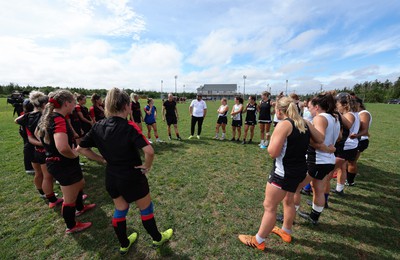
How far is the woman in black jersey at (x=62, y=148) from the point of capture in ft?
8.22

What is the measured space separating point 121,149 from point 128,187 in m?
0.47

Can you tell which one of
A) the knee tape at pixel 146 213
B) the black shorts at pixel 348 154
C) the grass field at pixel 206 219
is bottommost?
the grass field at pixel 206 219

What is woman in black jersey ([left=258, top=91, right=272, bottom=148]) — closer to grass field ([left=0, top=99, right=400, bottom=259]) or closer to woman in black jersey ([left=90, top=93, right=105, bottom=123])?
grass field ([left=0, top=99, right=400, bottom=259])

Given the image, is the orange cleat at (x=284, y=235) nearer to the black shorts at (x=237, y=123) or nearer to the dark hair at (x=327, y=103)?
the dark hair at (x=327, y=103)

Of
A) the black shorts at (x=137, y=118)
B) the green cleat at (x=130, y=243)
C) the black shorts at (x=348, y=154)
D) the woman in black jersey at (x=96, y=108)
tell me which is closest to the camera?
the green cleat at (x=130, y=243)

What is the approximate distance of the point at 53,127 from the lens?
8.23 ft

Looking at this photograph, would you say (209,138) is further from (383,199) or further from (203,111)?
(383,199)

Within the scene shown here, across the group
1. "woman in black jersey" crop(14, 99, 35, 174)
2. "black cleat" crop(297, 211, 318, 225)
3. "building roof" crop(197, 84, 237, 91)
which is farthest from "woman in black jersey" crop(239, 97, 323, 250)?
"building roof" crop(197, 84, 237, 91)

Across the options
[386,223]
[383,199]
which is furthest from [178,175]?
[383,199]

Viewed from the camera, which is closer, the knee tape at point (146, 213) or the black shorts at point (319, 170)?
the knee tape at point (146, 213)

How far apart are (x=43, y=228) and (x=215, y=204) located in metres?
3.00

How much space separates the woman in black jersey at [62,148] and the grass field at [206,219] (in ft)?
1.84

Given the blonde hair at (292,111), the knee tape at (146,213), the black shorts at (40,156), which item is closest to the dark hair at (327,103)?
the blonde hair at (292,111)

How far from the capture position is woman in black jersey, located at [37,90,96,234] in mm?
2506
